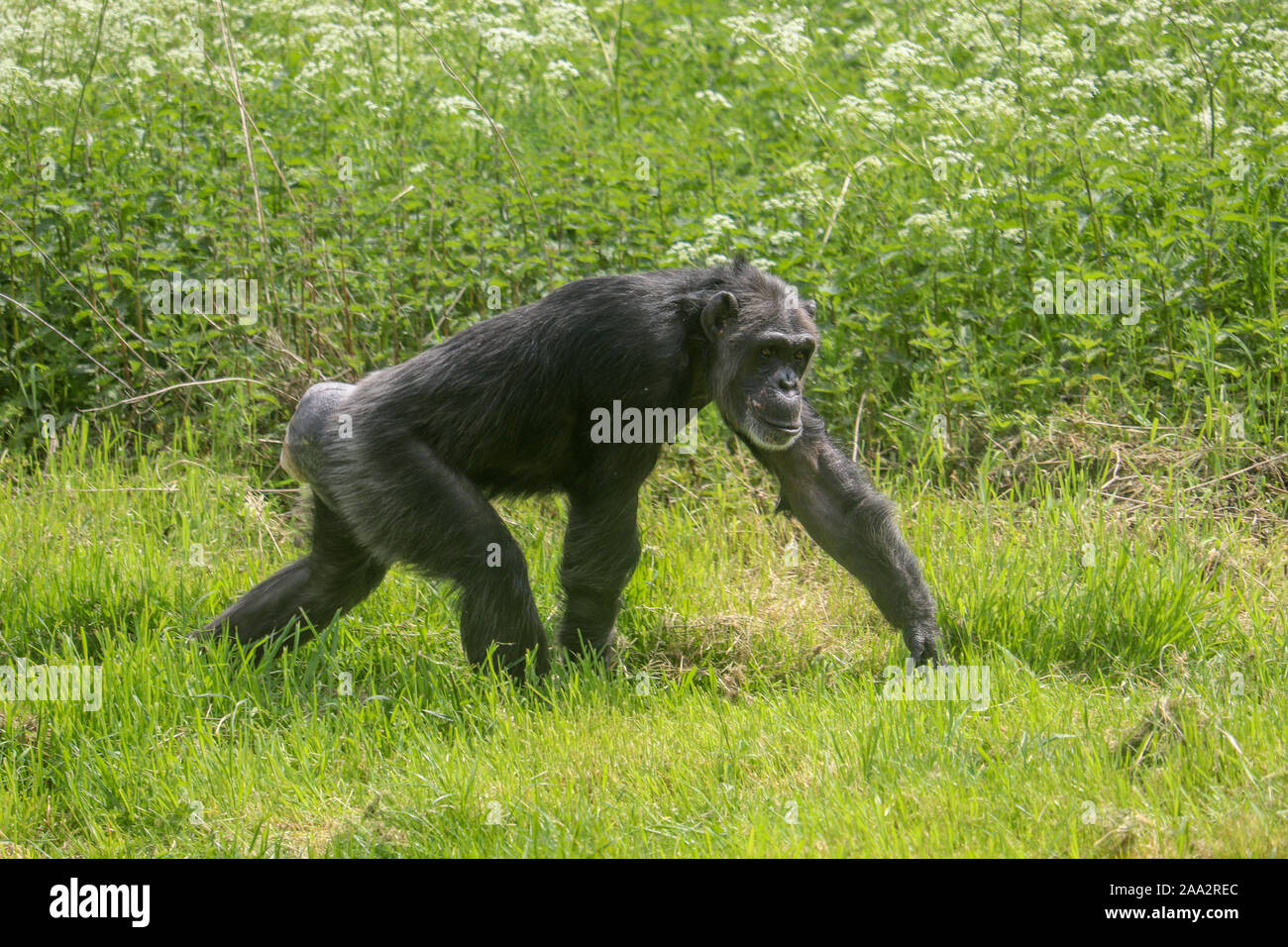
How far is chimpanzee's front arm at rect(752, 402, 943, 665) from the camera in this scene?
5.45 metres

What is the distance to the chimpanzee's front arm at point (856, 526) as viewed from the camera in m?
5.45

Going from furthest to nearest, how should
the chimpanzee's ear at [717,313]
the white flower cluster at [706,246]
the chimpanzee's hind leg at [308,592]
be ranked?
the white flower cluster at [706,246], the chimpanzee's hind leg at [308,592], the chimpanzee's ear at [717,313]

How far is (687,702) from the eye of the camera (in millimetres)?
5184

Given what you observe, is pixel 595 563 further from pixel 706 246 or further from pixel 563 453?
pixel 706 246

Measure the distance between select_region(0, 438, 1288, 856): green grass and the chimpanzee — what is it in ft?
1.05

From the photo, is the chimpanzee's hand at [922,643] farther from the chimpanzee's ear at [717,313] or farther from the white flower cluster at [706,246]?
the white flower cluster at [706,246]

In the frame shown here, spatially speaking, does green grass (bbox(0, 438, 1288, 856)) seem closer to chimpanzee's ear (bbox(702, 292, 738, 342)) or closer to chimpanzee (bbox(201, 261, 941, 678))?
chimpanzee (bbox(201, 261, 941, 678))

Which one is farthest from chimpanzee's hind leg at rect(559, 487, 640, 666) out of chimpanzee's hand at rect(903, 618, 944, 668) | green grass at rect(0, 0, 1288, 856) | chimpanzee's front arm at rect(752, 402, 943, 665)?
chimpanzee's hand at rect(903, 618, 944, 668)

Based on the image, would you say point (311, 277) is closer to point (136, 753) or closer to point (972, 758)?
point (136, 753)

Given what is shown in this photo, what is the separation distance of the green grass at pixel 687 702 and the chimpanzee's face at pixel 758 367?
0.95 meters

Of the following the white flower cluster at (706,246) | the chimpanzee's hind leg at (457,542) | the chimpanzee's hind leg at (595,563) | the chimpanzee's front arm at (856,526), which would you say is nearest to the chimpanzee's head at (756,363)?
the chimpanzee's front arm at (856,526)

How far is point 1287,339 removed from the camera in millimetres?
6883

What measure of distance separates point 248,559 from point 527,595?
197cm

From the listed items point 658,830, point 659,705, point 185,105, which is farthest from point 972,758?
point 185,105
